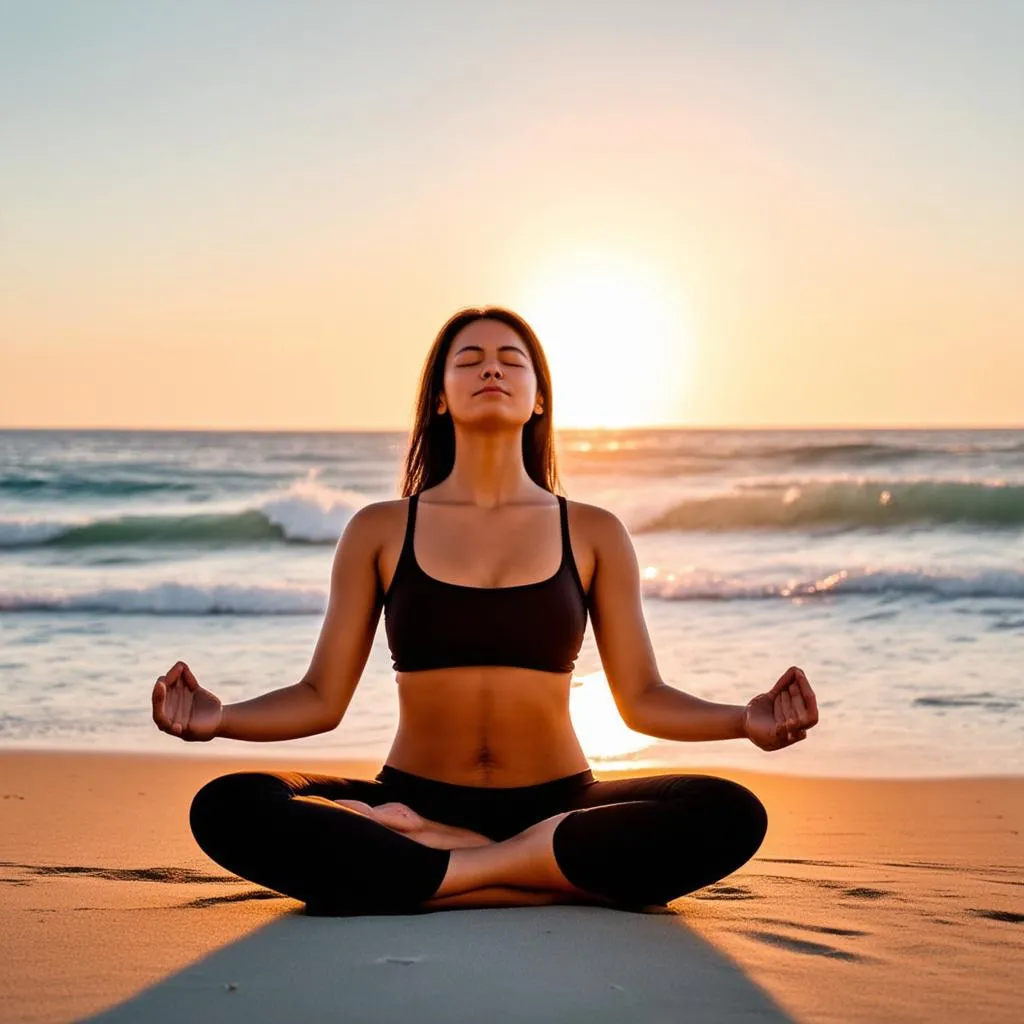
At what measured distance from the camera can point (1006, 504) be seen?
26.2 metres

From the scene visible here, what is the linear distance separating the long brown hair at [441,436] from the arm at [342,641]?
40 centimetres

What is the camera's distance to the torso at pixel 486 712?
4.20 metres

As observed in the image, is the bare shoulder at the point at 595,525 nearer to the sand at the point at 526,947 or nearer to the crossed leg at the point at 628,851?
the crossed leg at the point at 628,851

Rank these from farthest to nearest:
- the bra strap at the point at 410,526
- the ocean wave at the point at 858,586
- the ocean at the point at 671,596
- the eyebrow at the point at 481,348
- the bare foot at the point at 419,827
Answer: the ocean wave at the point at 858,586, the ocean at the point at 671,596, the eyebrow at the point at 481,348, the bra strap at the point at 410,526, the bare foot at the point at 419,827

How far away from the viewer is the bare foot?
Answer: 396 centimetres

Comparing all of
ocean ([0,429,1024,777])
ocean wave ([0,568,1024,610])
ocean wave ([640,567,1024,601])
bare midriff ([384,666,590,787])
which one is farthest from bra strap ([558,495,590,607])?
ocean wave ([640,567,1024,601])

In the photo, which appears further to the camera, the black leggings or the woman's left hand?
the black leggings

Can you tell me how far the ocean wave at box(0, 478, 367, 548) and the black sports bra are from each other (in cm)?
1906

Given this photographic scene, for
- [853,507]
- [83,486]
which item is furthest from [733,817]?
[83,486]

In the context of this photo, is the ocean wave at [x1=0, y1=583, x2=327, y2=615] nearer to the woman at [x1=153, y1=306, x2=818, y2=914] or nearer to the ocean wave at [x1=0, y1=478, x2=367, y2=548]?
the ocean wave at [x1=0, y1=478, x2=367, y2=548]

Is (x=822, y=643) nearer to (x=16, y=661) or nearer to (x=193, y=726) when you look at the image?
(x=16, y=661)

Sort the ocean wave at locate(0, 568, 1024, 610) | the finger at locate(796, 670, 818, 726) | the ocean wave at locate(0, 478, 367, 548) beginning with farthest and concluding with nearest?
the ocean wave at locate(0, 478, 367, 548)
the ocean wave at locate(0, 568, 1024, 610)
the finger at locate(796, 670, 818, 726)

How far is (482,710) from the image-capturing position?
420cm

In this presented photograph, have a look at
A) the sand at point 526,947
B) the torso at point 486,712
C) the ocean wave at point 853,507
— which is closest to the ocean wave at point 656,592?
the sand at point 526,947
